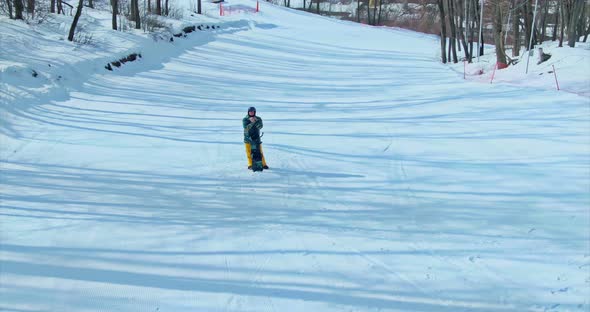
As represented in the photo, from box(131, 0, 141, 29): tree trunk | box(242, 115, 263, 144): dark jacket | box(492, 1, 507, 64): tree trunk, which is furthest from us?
box(131, 0, 141, 29): tree trunk

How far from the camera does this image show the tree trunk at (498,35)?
21.9m

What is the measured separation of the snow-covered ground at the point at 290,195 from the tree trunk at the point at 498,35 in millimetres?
4301

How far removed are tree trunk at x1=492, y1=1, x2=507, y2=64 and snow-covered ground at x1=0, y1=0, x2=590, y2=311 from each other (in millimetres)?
4301

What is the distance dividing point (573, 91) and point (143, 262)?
1384cm

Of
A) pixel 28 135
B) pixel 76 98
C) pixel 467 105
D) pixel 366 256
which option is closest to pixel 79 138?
pixel 28 135

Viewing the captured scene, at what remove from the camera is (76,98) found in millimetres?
14203

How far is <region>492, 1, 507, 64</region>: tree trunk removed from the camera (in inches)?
861

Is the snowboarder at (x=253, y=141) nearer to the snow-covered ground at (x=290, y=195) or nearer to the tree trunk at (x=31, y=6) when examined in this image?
the snow-covered ground at (x=290, y=195)

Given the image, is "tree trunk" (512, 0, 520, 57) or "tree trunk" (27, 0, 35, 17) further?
Result: "tree trunk" (512, 0, 520, 57)

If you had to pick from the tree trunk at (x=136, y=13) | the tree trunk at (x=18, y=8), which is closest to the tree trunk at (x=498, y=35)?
the tree trunk at (x=136, y=13)

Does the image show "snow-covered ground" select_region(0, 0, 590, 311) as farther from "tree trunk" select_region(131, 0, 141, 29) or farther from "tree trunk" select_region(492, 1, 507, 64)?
"tree trunk" select_region(131, 0, 141, 29)

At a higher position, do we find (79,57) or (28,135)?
(79,57)

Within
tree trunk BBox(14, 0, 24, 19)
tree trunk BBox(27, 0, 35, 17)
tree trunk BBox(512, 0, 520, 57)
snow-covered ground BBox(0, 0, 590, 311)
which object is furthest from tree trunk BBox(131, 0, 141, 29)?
tree trunk BBox(512, 0, 520, 57)

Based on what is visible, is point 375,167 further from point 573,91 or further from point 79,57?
point 79,57
